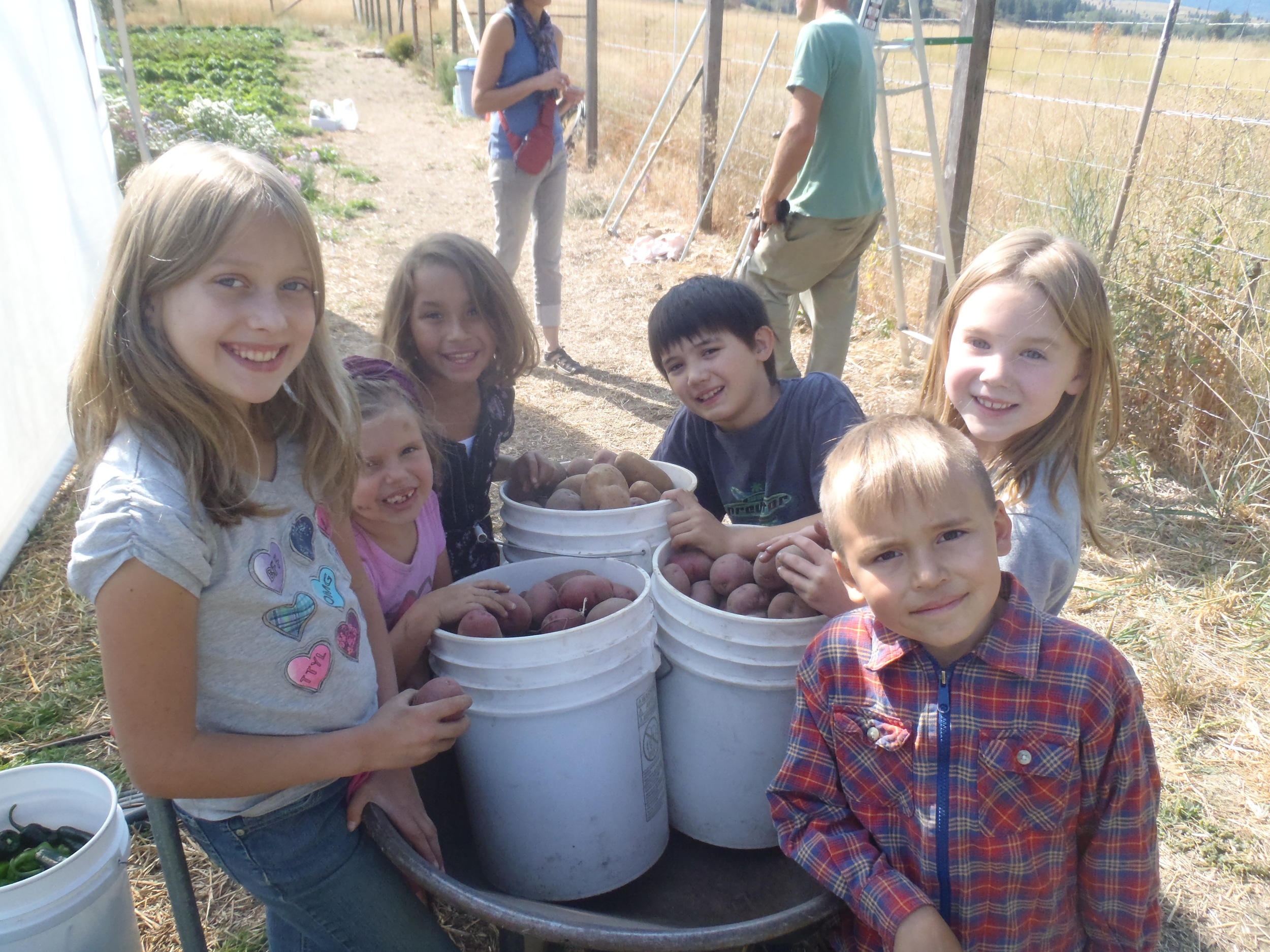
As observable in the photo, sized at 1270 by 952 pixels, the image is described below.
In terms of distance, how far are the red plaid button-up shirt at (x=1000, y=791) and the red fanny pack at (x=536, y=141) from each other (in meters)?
4.10

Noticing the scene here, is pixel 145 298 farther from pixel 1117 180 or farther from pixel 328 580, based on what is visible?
pixel 1117 180

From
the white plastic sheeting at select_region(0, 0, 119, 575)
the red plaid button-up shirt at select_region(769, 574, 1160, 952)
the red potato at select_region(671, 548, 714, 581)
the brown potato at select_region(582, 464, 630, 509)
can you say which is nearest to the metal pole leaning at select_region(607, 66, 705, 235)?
the white plastic sheeting at select_region(0, 0, 119, 575)

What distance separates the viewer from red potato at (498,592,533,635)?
178 cm

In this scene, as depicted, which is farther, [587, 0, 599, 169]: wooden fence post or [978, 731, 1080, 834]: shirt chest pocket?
[587, 0, 599, 169]: wooden fence post

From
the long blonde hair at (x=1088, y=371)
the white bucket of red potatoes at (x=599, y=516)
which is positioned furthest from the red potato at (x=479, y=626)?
the long blonde hair at (x=1088, y=371)

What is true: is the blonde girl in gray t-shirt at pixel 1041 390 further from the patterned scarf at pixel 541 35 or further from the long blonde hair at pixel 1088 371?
the patterned scarf at pixel 541 35

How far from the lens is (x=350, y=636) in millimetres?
1619

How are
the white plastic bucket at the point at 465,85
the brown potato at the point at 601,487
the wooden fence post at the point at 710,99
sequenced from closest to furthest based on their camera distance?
the brown potato at the point at 601,487, the wooden fence post at the point at 710,99, the white plastic bucket at the point at 465,85

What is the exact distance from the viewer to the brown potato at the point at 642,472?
232cm

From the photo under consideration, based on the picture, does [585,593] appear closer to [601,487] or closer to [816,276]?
[601,487]

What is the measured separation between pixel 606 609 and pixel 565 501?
55 centimetres

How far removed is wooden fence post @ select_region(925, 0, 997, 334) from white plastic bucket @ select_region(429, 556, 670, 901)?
383cm

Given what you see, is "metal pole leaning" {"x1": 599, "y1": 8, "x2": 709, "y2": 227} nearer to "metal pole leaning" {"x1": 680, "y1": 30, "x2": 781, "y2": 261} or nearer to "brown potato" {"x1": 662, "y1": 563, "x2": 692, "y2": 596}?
"metal pole leaning" {"x1": 680, "y1": 30, "x2": 781, "y2": 261}

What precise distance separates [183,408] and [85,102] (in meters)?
5.06
